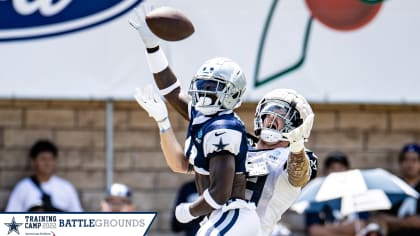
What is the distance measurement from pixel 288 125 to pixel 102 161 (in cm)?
434

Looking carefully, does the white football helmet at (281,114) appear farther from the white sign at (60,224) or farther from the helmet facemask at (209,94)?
the white sign at (60,224)

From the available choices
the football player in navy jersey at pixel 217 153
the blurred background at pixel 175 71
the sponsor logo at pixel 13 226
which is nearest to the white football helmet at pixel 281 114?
the football player in navy jersey at pixel 217 153

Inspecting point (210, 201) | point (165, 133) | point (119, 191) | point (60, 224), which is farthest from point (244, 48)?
point (60, 224)

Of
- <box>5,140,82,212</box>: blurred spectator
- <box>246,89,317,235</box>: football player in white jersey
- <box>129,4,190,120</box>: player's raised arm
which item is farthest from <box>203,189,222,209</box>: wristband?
<box>5,140,82,212</box>: blurred spectator

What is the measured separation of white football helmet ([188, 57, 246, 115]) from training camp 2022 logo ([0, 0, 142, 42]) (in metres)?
3.64

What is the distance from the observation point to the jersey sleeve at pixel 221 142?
6144 mm

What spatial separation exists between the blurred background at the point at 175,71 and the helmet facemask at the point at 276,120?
3.31 m

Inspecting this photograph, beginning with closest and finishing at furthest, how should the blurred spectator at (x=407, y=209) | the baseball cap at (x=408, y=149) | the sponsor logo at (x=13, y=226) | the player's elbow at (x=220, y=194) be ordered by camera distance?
1. the sponsor logo at (x=13, y=226)
2. the player's elbow at (x=220, y=194)
3. the blurred spectator at (x=407, y=209)
4. the baseball cap at (x=408, y=149)

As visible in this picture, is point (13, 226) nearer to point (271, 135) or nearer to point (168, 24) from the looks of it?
point (271, 135)

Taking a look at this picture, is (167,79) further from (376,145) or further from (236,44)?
(376,145)

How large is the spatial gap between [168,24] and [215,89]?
666 millimetres

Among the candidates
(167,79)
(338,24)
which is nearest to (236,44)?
(338,24)

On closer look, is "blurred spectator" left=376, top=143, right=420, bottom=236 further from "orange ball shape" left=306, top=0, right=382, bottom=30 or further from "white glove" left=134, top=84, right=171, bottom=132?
"white glove" left=134, top=84, right=171, bottom=132

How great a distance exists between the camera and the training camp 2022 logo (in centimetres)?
983
